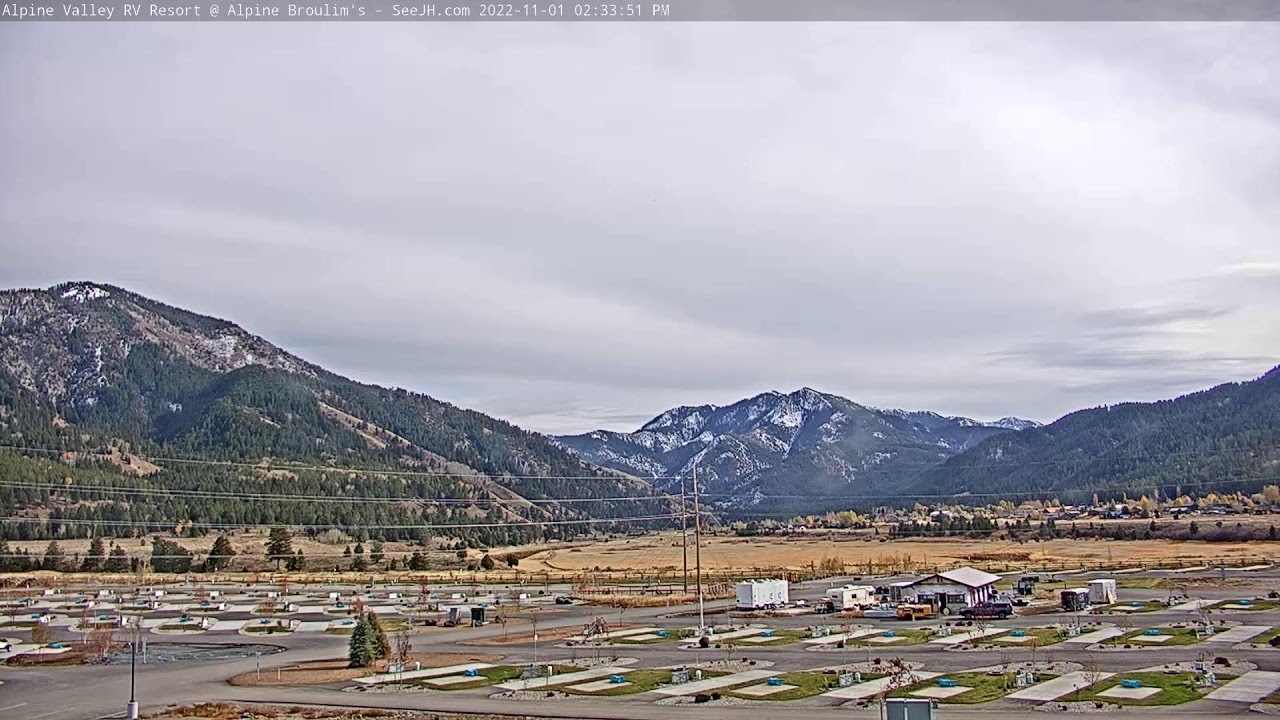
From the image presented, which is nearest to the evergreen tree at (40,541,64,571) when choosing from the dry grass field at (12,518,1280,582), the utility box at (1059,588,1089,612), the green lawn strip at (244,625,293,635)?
the dry grass field at (12,518,1280,582)

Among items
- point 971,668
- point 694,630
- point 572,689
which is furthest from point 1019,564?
point 572,689

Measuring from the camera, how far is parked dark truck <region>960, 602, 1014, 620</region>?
3130 inches

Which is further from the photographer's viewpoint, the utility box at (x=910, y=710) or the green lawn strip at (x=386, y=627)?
the green lawn strip at (x=386, y=627)

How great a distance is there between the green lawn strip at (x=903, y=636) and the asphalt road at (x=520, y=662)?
1837 millimetres

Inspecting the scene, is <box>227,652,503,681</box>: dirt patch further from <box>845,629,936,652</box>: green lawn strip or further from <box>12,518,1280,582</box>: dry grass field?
<box>12,518,1280,582</box>: dry grass field

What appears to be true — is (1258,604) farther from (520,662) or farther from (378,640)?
(378,640)

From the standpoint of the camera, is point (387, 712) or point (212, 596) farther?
point (212, 596)

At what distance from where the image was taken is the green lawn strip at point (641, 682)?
51656mm

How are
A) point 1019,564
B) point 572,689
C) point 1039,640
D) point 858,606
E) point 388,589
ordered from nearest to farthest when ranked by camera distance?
1. point 572,689
2. point 1039,640
3. point 858,606
4. point 388,589
5. point 1019,564

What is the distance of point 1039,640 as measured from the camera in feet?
210

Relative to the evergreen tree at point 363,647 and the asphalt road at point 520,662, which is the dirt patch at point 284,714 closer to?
the asphalt road at point 520,662

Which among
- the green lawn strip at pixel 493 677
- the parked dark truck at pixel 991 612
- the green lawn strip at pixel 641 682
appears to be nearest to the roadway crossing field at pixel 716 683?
the green lawn strip at pixel 641 682

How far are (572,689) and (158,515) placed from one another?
172468 millimetres

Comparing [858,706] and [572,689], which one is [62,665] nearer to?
[572,689]
